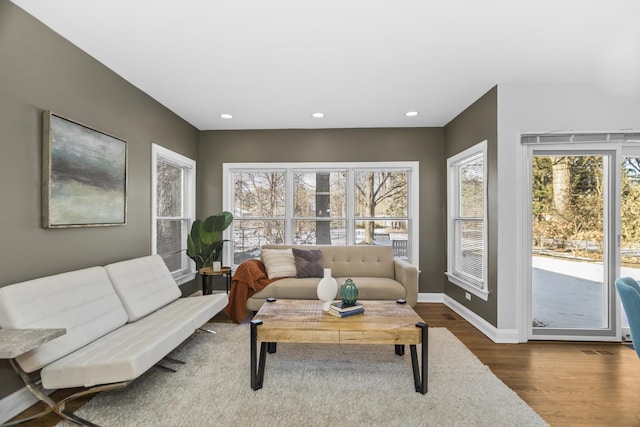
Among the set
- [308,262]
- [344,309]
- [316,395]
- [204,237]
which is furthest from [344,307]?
[204,237]

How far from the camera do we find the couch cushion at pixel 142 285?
2791mm

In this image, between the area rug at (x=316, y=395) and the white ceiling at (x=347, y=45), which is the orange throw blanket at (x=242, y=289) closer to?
the area rug at (x=316, y=395)

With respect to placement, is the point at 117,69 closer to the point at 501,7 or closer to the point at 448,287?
the point at 501,7

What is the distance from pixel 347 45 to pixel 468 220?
2.70 meters

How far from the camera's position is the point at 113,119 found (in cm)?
311

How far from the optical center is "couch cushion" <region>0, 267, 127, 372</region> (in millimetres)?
1927

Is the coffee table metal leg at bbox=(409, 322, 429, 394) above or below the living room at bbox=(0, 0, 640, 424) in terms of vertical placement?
below

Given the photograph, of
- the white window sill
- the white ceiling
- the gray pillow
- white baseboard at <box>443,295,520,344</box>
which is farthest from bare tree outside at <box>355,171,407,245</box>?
white baseboard at <box>443,295,520,344</box>

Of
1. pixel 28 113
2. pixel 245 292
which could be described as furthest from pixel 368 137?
pixel 28 113

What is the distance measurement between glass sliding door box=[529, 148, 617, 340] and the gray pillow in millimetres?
2329

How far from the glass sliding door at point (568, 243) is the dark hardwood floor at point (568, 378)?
24cm

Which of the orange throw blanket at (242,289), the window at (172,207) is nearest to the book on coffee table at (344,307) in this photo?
the orange throw blanket at (242,289)

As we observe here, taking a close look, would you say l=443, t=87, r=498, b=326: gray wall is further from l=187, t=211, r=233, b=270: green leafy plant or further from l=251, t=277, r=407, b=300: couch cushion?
l=187, t=211, r=233, b=270: green leafy plant

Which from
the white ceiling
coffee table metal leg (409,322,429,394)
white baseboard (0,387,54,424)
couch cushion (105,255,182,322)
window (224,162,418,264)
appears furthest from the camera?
window (224,162,418,264)
